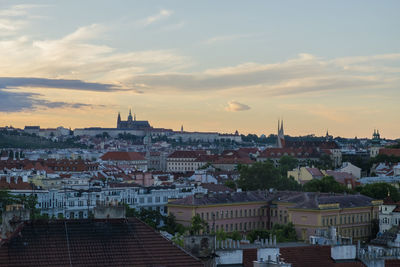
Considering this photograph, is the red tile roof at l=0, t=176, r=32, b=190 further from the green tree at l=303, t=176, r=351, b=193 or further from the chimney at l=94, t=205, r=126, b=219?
the chimney at l=94, t=205, r=126, b=219

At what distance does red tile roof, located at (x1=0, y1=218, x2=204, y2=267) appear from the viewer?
74.5ft

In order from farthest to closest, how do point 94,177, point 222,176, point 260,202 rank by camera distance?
point 222,176, point 94,177, point 260,202

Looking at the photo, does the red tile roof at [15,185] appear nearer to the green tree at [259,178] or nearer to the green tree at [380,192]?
the green tree at [259,178]

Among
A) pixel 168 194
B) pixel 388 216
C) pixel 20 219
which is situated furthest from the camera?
pixel 168 194

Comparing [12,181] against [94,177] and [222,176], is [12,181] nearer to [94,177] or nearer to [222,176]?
[94,177]

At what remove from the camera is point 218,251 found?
29.0 meters

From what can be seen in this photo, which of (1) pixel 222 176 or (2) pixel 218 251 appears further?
(1) pixel 222 176

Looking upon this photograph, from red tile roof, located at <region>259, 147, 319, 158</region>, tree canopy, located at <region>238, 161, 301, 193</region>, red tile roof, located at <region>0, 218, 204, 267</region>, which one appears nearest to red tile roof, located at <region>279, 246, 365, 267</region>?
red tile roof, located at <region>0, 218, 204, 267</region>

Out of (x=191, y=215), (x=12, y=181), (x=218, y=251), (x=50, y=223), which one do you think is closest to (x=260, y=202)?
(x=191, y=215)

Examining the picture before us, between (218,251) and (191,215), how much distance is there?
172 feet

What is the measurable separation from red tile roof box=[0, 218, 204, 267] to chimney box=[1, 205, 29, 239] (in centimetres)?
91

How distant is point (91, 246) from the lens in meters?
23.7

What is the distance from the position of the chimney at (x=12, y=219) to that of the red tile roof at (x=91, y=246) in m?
0.91

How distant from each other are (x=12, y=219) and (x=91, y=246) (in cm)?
281
